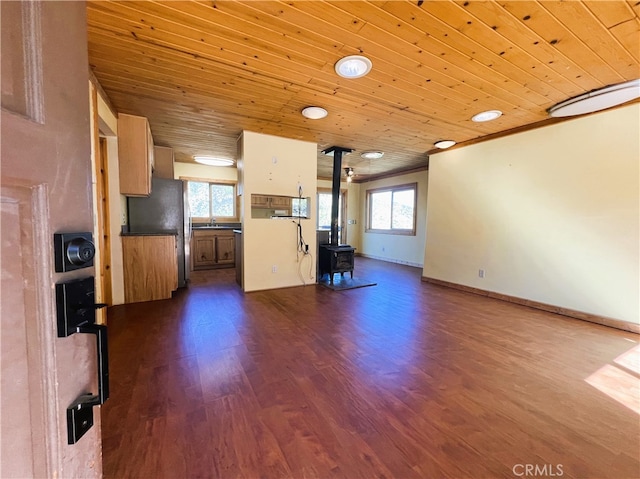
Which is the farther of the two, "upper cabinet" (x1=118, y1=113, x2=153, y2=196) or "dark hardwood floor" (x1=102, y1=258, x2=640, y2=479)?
"upper cabinet" (x1=118, y1=113, x2=153, y2=196)

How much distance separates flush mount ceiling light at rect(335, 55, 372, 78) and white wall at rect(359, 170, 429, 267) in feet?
14.9

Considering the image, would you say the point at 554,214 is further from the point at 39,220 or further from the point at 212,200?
the point at 212,200

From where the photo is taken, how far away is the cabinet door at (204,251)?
569 centimetres

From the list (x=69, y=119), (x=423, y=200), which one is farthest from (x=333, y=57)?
(x=423, y=200)

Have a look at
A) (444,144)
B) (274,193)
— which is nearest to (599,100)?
(444,144)

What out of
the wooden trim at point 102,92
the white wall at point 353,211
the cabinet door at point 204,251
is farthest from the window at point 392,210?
the wooden trim at point 102,92

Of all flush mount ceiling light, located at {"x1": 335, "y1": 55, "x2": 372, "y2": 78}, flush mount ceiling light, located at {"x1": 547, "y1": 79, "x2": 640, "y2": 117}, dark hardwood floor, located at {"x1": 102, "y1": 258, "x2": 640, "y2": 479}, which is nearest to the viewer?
dark hardwood floor, located at {"x1": 102, "y1": 258, "x2": 640, "y2": 479}

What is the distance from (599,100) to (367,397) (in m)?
3.64

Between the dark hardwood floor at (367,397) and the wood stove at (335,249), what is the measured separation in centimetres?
162

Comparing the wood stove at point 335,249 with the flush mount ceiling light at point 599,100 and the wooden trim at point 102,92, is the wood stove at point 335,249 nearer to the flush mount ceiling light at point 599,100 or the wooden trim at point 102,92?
the flush mount ceiling light at point 599,100

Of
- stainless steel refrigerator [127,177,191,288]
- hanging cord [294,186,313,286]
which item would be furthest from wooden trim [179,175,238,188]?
hanging cord [294,186,313,286]

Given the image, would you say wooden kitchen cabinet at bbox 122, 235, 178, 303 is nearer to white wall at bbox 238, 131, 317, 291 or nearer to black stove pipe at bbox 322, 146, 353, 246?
white wall at bbox 238, 131, 317, 291

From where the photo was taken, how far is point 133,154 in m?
3.39

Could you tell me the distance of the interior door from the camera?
401mm
